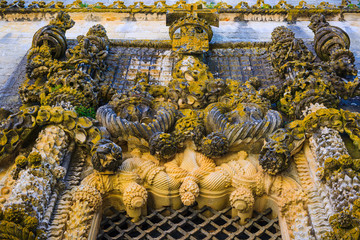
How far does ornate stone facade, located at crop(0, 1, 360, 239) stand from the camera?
16.1ft

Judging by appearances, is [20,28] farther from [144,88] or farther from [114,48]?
[144,88]

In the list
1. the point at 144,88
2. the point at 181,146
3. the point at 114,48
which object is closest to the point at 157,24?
the point at 114,48

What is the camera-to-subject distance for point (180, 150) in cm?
589

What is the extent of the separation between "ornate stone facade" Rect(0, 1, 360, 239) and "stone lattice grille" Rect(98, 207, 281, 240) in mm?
96

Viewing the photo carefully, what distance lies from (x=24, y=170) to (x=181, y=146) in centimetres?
176

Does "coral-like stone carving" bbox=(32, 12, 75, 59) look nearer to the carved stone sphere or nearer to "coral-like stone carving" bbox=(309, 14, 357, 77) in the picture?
the carved stone sphere

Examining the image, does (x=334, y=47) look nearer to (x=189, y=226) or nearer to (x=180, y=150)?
(x=180, y=150)

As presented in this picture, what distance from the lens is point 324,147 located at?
5.43 m

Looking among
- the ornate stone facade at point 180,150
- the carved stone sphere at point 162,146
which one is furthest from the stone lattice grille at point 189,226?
the carved stone sphere at point 162,146

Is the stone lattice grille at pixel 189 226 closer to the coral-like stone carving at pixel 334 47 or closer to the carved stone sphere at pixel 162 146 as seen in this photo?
the carved stone sphere at pixel 162 146

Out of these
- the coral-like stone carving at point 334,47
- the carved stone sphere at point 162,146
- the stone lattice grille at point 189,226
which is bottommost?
the stone lattice grille at point 189,226

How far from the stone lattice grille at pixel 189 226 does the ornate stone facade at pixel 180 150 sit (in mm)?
96

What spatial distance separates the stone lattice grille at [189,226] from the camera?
524 centimetres

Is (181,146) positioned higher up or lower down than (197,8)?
lower down
